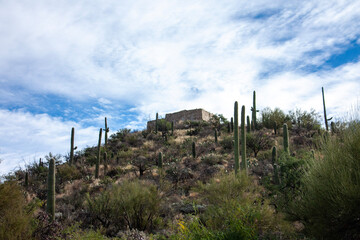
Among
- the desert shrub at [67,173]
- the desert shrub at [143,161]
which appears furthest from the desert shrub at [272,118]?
the desert shrub at [67,173]

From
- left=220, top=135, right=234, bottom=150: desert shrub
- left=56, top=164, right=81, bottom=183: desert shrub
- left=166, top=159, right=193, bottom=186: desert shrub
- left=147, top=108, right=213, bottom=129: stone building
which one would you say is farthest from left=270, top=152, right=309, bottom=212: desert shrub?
left=147, top=108, right=213, bottom=129: stone building

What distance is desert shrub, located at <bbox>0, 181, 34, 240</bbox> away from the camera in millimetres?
6721

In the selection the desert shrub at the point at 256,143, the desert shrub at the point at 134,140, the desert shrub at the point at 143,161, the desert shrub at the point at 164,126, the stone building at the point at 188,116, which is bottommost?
the desert shrub at the point at 143,161

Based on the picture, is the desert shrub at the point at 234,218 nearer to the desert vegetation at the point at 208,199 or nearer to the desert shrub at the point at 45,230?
the desert vegetation at the point at 208,199

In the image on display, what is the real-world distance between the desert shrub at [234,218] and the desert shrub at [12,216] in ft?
13.1

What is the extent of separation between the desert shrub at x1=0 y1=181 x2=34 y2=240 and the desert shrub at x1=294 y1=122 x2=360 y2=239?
278 inches

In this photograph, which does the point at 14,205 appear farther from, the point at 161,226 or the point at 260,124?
the point at 260,124

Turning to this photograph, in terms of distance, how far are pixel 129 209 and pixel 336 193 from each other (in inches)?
271

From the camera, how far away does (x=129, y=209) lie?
381 inches

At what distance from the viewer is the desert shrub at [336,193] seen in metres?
5.12

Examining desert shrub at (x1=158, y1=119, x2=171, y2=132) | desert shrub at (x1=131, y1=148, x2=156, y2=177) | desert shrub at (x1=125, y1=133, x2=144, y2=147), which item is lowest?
desert shrub at (x1=131, y1=148, x2=156, y2=177)

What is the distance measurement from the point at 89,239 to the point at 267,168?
11.5 m

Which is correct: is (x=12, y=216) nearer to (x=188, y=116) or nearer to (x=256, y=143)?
(x=256, y=143)

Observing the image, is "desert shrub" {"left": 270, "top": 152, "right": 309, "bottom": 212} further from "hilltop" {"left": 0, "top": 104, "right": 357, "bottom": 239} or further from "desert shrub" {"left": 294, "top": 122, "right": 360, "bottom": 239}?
"desert shrub" {"left": 294, "top": 122, "right": 360, "bottom": 239}
